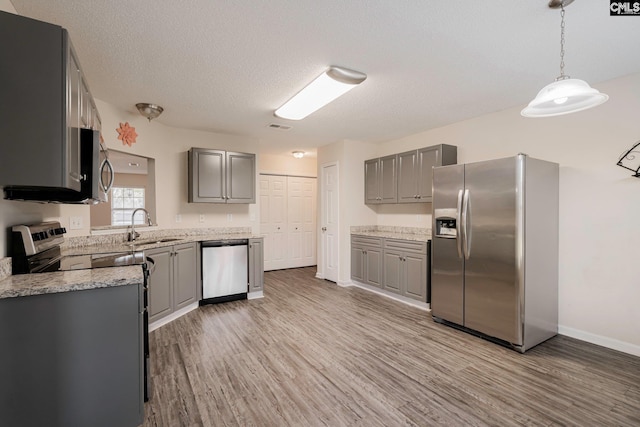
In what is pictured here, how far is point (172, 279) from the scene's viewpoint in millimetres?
3594

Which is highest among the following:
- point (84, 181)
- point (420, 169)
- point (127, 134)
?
point (127, 134)

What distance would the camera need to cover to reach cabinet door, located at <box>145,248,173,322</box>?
327 cm

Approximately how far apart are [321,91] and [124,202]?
7.62 m

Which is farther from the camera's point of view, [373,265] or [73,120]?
[373,265]

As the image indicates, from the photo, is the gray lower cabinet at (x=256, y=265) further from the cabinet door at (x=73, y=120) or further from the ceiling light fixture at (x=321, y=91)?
the cabinet door at (x=73, y=120)

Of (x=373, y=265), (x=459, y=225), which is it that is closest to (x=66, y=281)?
(x=459, y=225)

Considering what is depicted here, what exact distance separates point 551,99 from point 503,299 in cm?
195

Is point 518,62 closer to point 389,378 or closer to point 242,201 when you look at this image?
point 389,378

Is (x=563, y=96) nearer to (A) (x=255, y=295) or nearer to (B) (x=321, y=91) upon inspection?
(B) (x=321, y=91)

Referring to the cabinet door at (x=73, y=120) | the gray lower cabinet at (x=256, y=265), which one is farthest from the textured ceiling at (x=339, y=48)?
the gray lower cabinet at (x=256, y=265)

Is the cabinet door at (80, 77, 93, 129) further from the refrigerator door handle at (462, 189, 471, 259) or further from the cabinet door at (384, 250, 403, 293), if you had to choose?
the cabinet door at (384, 250, 403, 293)

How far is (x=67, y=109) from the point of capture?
148 centimetres

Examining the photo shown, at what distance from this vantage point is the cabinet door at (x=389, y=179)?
4.75m

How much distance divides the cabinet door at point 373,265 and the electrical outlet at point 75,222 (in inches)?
150
